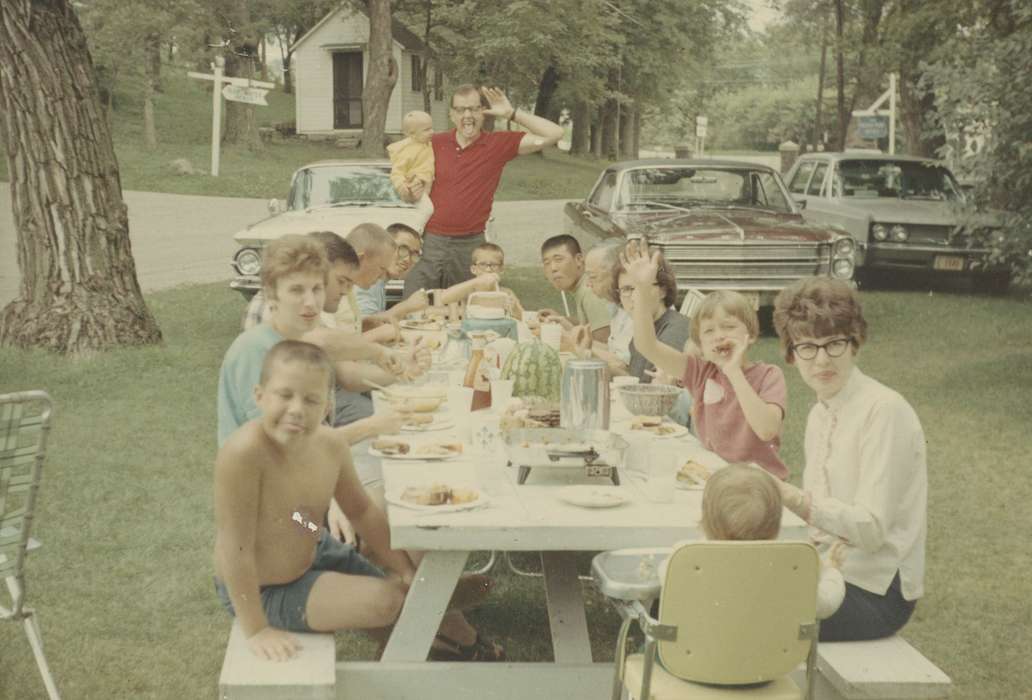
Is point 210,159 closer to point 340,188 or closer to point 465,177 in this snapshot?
point 340,188

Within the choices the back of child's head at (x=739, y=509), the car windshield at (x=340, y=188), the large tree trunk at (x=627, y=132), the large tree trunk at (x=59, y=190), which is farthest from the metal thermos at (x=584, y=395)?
the large tree trunk at (x=627, y=132)

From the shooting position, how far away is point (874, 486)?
381 centimetres

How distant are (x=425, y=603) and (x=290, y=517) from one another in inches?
18.6

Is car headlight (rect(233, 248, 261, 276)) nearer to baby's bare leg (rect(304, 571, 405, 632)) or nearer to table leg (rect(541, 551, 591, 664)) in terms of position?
table leg (rect(541, 551, 591, 664))

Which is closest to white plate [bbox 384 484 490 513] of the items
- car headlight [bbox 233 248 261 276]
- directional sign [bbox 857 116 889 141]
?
car headlight [bbox 233 248 261 276]

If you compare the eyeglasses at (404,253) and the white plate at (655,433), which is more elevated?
the eyeglasses at (404,253)

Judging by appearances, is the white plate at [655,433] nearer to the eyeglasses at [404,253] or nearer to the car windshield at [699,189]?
the eyeglasses at [404,253]

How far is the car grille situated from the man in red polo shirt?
12.5ft

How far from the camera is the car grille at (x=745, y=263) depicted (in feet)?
43.7

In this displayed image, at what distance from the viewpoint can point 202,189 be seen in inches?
1252

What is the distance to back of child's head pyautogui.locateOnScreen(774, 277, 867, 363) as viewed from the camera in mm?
3924

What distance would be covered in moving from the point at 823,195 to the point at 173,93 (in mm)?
37415

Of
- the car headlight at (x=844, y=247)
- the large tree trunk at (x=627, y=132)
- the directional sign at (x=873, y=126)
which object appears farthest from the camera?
the large tree trunk at (x=627, y=132)

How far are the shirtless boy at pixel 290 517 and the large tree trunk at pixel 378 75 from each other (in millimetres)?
27114
